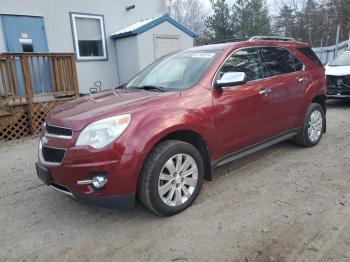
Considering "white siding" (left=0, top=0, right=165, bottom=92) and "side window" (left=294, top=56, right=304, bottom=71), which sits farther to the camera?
"white siding" (left=0, top=0, right=165, bottom=92)

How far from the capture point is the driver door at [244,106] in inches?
153

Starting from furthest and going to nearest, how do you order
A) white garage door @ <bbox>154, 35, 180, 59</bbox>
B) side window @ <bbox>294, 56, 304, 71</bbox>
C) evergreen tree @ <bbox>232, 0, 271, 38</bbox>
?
evergreen tree @ <bbox>232, 0, 271, 38</bbox>
white garage door @ <bbox>154, 35, 180, 59</bbox>
side window @ <bbox>294, 56, 304, 71</bbox>

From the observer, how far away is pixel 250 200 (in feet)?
12.3

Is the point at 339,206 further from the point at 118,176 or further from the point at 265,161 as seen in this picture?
the point at 118,176

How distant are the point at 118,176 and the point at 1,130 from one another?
5.09m

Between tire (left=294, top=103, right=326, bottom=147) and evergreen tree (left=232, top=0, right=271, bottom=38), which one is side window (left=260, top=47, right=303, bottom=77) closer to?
tire (left=294, top=103, right=326, bottom=147)

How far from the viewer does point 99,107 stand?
3451mm

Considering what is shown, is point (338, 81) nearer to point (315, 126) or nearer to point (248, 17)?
point (315, 126)

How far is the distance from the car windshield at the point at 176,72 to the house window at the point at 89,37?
19.6 ft

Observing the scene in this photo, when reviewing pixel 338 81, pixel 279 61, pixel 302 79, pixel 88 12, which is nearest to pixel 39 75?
pixel 88 12

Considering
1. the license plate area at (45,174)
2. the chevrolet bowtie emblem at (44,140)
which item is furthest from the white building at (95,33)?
the license plate area at (45,174)

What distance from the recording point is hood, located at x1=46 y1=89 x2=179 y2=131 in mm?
3184

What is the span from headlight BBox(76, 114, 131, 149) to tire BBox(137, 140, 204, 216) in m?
0.41

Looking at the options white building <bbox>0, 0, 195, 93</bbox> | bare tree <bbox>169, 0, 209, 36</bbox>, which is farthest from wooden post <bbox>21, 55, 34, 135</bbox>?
bare tree <bbox>169, 0, 209, 36</bbox>
